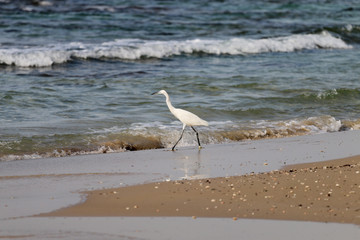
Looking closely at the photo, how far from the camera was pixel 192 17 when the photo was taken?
26.8 metres

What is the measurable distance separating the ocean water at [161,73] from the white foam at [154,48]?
0.12 feet

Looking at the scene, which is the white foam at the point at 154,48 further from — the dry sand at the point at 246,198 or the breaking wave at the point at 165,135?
the dry sand at the point at 246,198

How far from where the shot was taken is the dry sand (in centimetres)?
563

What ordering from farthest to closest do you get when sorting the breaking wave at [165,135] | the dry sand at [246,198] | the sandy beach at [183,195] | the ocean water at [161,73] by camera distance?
the ocean water at [161,73] → the breaking wave at [165,135] → the dry sand at [246,198] → the sandy beach at [183,195]

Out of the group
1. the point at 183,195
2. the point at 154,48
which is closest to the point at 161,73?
the point at 154,48

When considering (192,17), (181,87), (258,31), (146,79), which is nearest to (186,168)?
(181,87)

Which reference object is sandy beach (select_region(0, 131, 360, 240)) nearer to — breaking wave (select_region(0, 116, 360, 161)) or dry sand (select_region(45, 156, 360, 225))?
dry sand (select_region(45, 156, 360, 225))

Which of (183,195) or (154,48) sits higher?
(183,195)

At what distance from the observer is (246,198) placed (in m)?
6.04

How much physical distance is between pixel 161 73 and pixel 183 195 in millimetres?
9680

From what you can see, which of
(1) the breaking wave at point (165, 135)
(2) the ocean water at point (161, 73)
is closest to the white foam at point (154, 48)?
(2) the ocean water at point (161, 73)

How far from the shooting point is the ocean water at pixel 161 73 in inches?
395

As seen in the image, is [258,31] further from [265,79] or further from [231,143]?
[231,143]

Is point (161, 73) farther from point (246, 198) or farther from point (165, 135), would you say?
point (246, 198)
